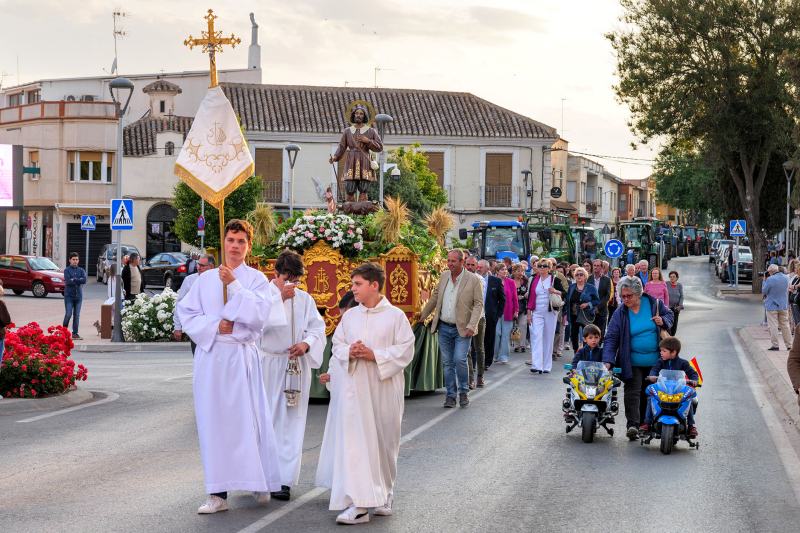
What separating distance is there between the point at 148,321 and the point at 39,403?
38.1 feet

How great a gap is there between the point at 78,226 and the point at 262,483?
170ft

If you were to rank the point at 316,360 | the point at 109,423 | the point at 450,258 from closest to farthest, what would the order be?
the point at 316,360
the point at 109,423
the point at 450,258

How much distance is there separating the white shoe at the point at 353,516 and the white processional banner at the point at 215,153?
9.79ft

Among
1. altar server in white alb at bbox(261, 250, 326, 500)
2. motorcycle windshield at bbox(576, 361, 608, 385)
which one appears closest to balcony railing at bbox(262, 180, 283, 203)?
motorcycle windshield at bbox(576, 361, 608, 385)

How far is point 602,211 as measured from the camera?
326 feet

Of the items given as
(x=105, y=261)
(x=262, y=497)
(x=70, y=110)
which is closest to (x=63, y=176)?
(x=70, y=110)

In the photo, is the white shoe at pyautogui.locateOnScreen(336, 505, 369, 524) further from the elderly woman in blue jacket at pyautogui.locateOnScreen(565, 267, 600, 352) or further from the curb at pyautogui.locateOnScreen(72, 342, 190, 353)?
the curb at pyautogui.locateOnScreen(72, 342, 190, 353)

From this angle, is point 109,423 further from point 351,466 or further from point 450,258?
point 351,466

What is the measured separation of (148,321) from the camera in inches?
1035

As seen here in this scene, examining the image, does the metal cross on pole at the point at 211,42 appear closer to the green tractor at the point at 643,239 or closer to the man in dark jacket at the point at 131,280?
the man in dark jacket at the point at 131,280

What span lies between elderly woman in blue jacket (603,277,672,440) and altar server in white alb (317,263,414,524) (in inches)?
174

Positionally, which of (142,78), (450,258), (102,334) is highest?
(142,78)

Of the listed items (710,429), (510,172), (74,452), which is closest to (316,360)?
(74,452)

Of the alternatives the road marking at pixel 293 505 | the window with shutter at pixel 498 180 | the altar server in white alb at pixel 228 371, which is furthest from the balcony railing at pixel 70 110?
the altar server in white alb at pixel 228 371
